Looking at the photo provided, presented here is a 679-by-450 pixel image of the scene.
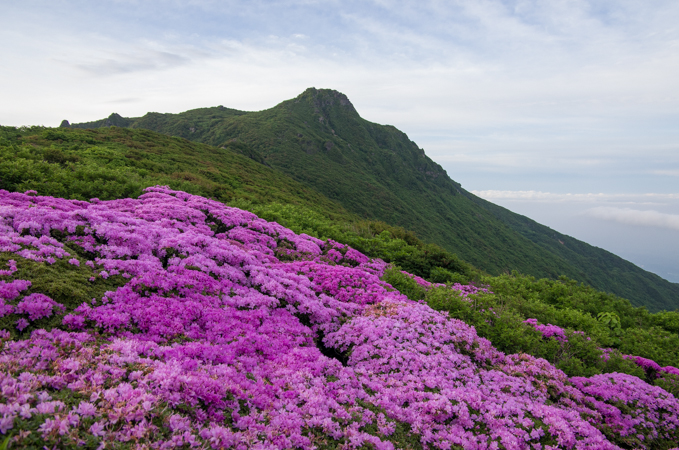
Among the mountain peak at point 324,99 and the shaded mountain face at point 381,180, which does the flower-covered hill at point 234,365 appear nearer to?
the shaded mountain face at point 381,180

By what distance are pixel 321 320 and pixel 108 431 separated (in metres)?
6.50

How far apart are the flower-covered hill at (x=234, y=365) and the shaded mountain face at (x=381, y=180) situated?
8024 cm

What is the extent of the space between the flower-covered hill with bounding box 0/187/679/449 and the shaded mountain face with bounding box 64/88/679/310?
80245 mm

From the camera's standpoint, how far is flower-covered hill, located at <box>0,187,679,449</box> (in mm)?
3984

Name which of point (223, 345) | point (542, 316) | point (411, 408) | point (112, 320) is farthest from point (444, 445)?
point (542, 316)

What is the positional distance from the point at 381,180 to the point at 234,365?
149627 mm

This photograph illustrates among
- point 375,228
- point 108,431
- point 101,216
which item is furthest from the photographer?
point 375,228

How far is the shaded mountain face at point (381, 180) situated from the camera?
369 ft

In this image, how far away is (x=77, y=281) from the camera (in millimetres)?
6844

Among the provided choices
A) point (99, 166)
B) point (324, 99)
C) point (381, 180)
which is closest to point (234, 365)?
point (99, 166)

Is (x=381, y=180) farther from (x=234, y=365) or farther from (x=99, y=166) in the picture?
(x=234, y=365)

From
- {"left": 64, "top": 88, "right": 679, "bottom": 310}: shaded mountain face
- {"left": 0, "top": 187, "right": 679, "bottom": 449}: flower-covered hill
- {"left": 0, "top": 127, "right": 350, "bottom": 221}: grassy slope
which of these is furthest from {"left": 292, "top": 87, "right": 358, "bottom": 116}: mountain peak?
{"left": 0, "top": 187, "right": 679, "bottom": 449}: flower-covered hill

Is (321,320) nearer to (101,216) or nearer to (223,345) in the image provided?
(223,345)

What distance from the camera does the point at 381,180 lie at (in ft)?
499
